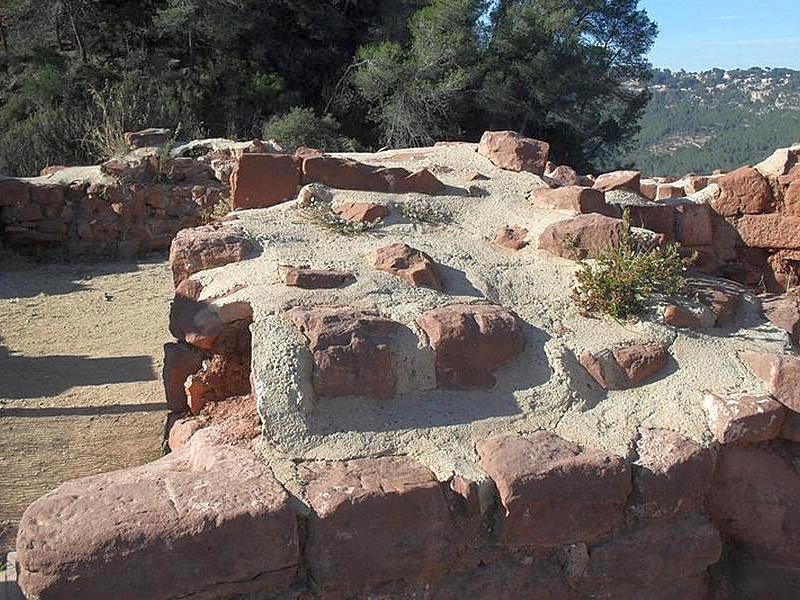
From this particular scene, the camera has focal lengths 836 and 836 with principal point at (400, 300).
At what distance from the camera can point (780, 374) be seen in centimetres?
309

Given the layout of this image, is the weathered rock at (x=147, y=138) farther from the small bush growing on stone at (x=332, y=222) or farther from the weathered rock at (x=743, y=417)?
the weathered rock at (x=743, y=417)

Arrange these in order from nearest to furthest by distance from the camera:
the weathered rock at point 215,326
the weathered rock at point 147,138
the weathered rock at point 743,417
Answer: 1. the weathered rock at point 743,417
2. the weathered rock at point 215,326
3. the weathered rock at point 147,138

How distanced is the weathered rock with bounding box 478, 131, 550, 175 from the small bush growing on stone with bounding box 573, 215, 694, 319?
1.56 meters

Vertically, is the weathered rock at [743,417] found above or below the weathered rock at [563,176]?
below

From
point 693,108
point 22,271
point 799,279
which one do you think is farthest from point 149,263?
point 693,108

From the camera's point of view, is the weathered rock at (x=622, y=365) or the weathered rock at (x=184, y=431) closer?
the weathered rock at (x=184, y=431)

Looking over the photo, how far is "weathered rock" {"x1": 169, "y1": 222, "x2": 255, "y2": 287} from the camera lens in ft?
11.7

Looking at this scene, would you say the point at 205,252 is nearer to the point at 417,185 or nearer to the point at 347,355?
the point at 347,355

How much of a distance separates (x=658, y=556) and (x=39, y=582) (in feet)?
6.08

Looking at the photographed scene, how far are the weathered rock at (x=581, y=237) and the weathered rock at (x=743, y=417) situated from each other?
1008mm

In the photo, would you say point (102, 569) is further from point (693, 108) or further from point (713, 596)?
point (693, 108)

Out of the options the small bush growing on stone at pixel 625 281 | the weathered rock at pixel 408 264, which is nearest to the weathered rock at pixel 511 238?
the small bush growing on stone at pixel 625 281

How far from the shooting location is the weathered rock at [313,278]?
3225mm

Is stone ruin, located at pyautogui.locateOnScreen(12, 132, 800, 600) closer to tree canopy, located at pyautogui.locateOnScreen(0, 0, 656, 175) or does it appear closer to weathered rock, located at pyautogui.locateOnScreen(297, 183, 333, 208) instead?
weathered rock, located at pyautogui.locateOnScreen(297, 183, 333, 208)
